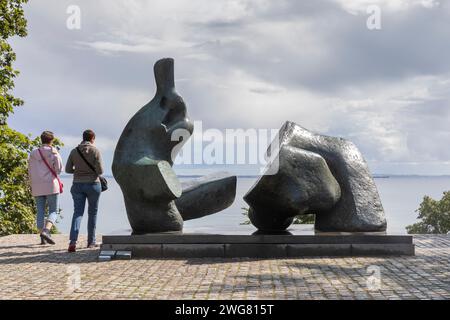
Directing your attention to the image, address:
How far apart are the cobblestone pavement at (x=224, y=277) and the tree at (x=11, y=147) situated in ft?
23.8

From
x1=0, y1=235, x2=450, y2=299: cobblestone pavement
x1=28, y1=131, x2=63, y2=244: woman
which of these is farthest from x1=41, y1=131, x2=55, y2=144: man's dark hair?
x1=0, y1=235, x2=450, y2=299: cobblestone pavement

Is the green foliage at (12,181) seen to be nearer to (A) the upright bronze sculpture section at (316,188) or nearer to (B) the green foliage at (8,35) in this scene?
(B) the green foliage at (8,35)

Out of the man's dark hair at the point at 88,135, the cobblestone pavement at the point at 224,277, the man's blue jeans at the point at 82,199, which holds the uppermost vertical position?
the man's dark hair at the point at 88,135

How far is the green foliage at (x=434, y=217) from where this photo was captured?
21859mm

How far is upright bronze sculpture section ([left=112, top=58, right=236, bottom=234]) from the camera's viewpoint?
1170cm

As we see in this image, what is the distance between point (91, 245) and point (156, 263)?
8.99ft

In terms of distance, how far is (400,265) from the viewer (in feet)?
34.3

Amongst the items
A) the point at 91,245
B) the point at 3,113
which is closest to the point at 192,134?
the point at 91,245

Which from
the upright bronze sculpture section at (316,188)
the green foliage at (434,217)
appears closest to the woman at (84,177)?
the upright bronze sculpture section at (316,188)

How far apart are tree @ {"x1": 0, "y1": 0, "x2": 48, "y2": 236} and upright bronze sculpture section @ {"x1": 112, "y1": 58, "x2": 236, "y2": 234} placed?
7979 millimetres

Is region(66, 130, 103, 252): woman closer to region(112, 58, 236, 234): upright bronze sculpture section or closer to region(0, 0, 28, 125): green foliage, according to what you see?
region(112, 58, 236, 234): upright bronze sculpture section

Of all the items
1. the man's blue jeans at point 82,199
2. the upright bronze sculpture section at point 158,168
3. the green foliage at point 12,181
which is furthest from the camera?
the green foliage at point 12,181

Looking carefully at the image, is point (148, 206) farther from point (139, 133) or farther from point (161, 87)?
point (161, 87)

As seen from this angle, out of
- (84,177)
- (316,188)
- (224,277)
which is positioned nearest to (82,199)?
(84,177)
